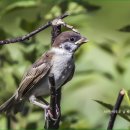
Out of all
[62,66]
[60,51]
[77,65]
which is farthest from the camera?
[77,65]

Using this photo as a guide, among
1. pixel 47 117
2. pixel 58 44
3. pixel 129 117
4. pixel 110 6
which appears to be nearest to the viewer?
Result: pixel 129 117

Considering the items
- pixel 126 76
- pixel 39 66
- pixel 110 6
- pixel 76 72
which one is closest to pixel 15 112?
pixel 39 66

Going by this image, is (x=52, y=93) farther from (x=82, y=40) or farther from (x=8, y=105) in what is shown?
(x=8, y=105)

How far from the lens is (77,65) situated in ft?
15.7

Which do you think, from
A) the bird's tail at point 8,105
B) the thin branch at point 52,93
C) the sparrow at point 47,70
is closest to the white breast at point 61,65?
the sparrow at point 47,70

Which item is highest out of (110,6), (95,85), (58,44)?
(58,44)

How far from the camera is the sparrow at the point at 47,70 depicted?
14.1 feet

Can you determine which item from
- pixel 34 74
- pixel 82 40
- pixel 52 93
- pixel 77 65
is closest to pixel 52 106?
pixel 52 93

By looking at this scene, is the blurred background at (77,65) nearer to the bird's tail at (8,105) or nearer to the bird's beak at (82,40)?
the bird's tail at (8,105)

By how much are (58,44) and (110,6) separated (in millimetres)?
6414

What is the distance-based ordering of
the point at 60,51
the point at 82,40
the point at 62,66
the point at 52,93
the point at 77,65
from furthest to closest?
the point at 77,65, the point at 60,51, the point at 62,66, the point at 82,40, the point at 52,93

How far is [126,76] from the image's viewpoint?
5055 mm

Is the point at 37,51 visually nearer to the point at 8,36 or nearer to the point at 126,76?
the point at 8,36

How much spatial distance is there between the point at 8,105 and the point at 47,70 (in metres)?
0.33
